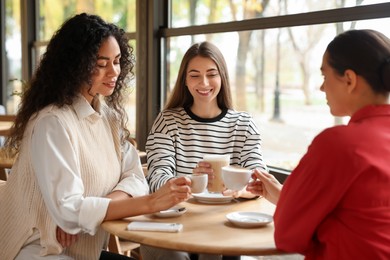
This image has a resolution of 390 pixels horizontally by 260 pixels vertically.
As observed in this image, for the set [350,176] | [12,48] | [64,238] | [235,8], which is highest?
[12,48]

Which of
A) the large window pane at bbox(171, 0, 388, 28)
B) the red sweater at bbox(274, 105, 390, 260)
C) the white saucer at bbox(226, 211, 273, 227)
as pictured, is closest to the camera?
the red sweater at bbox(274, 105, 390, 260)

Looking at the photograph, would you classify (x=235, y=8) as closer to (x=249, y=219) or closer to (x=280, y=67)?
(x=280, y=67)

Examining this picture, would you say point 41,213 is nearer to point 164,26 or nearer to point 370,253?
point 370,253

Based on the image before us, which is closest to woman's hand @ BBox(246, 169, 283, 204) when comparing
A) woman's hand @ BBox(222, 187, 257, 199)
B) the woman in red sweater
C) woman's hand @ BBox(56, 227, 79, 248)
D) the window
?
woman's hand @ BBox(222, 187, 257, 199)

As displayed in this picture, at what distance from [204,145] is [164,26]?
4.89 feet

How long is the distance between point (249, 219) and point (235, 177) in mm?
141

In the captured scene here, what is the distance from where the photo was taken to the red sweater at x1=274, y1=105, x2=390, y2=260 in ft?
3.50

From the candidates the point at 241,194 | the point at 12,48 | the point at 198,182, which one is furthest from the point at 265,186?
the point at 12,48

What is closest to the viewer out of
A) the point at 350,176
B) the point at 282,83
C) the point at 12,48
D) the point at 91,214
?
the point at 350,176

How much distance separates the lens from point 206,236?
1.29 meters

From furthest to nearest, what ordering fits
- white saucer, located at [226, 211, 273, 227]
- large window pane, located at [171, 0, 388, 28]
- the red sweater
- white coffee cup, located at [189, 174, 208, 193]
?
large window pane, located at [171, 0, 388, 28], white coffee cup, located at [189, 174, 208, 193], white saucer, located at [226, 211, 273, 227], the red sweater

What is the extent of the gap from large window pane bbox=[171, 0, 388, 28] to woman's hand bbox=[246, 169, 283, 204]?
920 millimetres

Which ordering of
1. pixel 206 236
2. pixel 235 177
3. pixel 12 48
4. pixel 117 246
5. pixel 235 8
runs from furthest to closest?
1. pixel 12 48
2. pixel 235 8
3. pixel 117 246
4. pixel 235 177
5. pixel 206 236

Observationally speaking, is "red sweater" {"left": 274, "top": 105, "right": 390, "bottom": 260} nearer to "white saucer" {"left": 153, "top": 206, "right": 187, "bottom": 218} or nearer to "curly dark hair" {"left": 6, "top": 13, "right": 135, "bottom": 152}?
"white saucer" {"left": 153, "top": 206, "right": 187, "bottom": 218}
